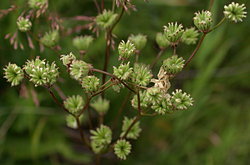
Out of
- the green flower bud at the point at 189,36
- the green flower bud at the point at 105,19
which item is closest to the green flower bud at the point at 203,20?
the green flower bud at the point at 189,36

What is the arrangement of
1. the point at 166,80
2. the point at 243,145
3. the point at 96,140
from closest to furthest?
the point at 166,80
the point at 96,140
the point at 243,145

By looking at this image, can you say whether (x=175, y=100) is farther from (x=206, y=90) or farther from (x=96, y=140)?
(x=206, y=90)

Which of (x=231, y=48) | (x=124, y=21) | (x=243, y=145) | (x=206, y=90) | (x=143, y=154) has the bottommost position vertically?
(x=143, y=154)

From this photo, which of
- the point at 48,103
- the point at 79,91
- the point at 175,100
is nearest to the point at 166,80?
the point at 175,100

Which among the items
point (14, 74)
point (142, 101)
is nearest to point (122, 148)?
point (142, 101)

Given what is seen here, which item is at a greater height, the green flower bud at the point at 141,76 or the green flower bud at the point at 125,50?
the green flower bud at the point at 125,50

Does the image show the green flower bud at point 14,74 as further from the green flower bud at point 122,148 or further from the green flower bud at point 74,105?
the green flower bud at point 122,148
